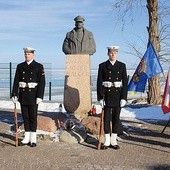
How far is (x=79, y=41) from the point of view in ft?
34.3

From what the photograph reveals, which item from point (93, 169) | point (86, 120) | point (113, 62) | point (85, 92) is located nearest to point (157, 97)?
point (85, 92)

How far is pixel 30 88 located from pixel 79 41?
293 centimetres

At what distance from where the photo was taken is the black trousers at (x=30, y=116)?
26.3 ft

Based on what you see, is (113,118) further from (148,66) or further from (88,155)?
(148,66)

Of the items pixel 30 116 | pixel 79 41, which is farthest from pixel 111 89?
pixel 79 41

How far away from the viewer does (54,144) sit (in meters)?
8.22

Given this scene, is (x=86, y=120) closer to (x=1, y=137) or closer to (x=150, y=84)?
(x=1, y=137)

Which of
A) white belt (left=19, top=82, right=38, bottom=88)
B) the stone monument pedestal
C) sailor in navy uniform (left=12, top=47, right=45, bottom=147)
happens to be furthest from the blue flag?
white belt (left=19, top=82, right=38, bottom=88)

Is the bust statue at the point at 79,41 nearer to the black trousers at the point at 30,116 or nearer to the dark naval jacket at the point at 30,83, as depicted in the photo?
the dark naval jacket at the point at 30,83

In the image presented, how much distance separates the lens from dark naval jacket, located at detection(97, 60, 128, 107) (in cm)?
781

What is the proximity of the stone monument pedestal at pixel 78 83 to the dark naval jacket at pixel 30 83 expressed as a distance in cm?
237

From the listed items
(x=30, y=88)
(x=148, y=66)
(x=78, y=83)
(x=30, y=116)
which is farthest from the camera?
(x=78, y=83)

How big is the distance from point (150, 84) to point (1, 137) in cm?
810

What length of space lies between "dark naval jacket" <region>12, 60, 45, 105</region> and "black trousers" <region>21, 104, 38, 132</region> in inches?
4.6
